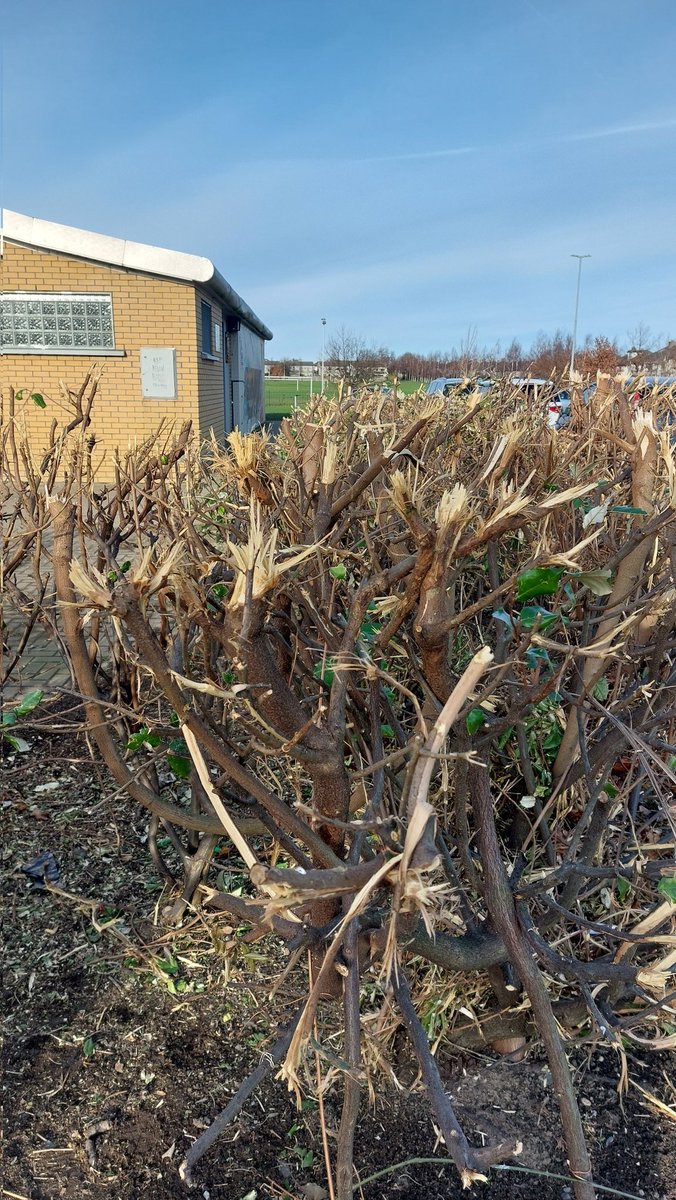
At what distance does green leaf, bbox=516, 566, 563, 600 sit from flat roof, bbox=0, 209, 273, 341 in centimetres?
1230

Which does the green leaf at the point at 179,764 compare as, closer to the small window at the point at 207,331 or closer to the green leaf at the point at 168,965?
the green leaf at the point at 168,965

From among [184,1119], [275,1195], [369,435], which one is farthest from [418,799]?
[184,1119]

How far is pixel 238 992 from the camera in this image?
2371 millimetres

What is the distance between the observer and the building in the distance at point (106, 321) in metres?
12.2

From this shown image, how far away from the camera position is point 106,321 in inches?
504

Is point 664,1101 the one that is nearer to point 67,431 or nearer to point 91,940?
point 91,940

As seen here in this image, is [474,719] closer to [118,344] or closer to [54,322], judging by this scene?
[118,344]

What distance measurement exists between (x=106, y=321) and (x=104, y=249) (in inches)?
43.0

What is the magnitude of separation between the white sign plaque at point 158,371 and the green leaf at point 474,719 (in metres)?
12.4

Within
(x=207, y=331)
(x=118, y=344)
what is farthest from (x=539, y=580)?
(x=207, y=331)

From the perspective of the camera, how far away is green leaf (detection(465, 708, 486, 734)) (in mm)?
1514

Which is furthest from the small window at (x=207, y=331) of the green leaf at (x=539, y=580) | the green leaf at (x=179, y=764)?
the green leaf at (x=539, y=580)

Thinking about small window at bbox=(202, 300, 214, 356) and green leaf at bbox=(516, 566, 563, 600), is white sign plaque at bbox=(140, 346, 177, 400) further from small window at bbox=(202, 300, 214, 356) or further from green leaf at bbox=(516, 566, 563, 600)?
green leaf at bbox=(516, 566, 563, 600)

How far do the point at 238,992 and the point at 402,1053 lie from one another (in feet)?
1.71
